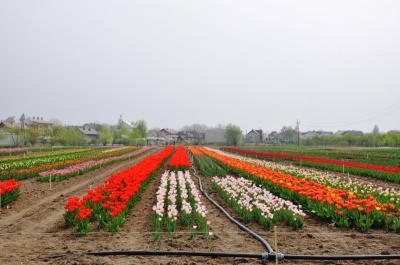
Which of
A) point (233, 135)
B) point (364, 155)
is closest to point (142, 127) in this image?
point (233, 135)

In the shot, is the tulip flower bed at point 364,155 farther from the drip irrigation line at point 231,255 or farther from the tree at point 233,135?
the tree at point 233,135

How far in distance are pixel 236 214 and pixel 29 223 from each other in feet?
18.5

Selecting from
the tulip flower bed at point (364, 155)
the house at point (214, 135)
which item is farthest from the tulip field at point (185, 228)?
the house at point (214, 135)

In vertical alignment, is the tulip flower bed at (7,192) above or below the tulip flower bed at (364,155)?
above

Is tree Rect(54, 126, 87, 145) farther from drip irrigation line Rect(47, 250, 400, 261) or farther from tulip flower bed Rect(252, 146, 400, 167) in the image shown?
drip irrigation line Rect(47, 250, 400, 261)

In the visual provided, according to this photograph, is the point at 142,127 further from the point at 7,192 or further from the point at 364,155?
the point at 7,192

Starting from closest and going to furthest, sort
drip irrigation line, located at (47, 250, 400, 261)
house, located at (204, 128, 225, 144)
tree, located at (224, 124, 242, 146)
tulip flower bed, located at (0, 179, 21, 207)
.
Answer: drip irrigation line, located at (47, 250, 400, 261) → tulip flower bed, located at (0, 179, 21, 207) → tree, located at (224, 124, 242, 146) → house, located at (204, 128, 225, 144)

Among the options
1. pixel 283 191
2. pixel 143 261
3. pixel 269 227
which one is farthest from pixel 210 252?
pixel 283 191

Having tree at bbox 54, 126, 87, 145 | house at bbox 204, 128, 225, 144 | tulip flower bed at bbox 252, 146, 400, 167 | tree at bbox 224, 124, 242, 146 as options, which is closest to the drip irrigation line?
tulip flower bed at bbox 252, 146, 400, 167

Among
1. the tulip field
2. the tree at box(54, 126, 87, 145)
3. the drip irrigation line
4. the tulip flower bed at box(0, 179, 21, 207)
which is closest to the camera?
the drip irrigation line

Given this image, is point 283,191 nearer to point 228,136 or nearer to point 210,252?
point 210,252

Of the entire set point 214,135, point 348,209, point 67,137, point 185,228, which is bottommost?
point 185,228

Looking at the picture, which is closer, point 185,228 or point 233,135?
point 185,228

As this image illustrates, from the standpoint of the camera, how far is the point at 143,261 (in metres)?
6.02
